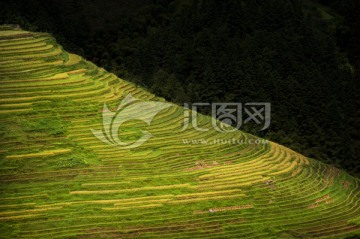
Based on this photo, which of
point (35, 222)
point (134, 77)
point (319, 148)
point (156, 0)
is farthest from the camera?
point (156, 0)

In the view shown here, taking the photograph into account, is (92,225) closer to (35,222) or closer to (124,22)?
(35,222)

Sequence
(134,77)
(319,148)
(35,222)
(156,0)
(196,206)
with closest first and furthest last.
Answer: (35,222) < (196,206) < (319,148) < (134,77) < (156,0)

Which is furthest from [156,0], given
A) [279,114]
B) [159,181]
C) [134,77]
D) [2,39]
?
[159,181]

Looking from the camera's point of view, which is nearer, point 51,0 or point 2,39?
point 2,39

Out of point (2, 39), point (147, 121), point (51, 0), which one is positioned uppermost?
point (51, 0)

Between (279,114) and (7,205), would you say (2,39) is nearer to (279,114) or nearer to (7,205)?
(7,205)

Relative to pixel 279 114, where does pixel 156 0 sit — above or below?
above
